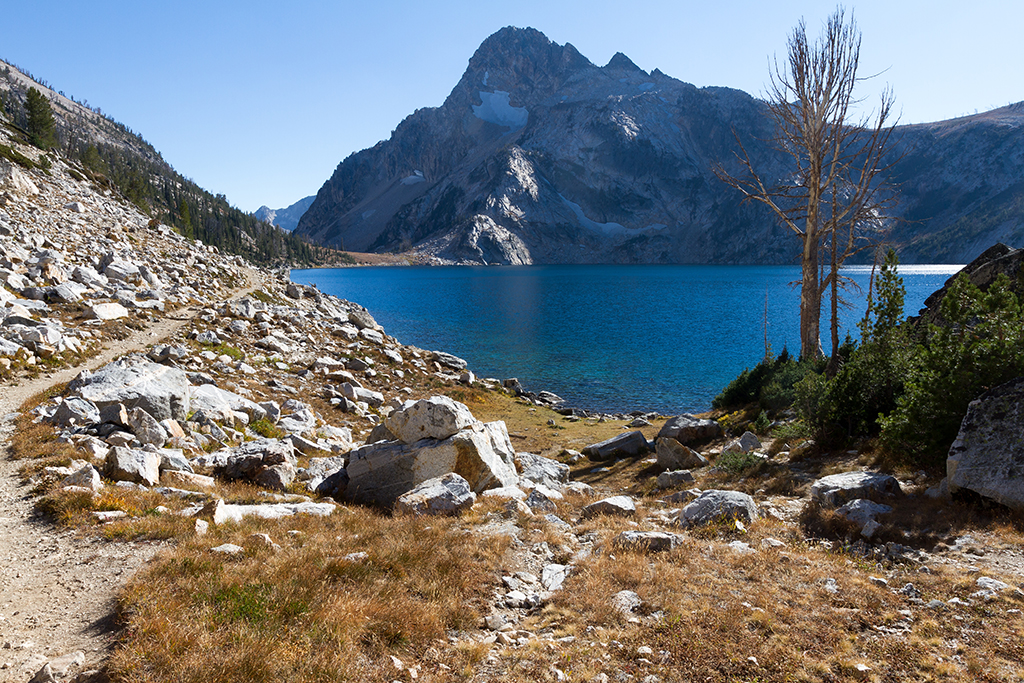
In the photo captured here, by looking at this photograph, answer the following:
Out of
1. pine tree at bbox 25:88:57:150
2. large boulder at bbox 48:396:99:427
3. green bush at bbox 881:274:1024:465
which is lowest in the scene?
large boulder at bbox 48:396:99:427

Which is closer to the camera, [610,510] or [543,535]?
[543,535]

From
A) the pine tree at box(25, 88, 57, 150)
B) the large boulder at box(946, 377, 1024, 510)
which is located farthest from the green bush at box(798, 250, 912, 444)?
the pine tree at box(25, 88, 57, 150)

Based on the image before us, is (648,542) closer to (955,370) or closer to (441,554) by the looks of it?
(441,554)

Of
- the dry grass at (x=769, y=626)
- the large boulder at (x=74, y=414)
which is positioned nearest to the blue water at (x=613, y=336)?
the dry grass at (x=769, y=626)

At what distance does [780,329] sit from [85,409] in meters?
62.5

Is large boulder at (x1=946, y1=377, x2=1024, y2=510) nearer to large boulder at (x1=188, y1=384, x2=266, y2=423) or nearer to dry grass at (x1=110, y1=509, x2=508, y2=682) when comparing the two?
dry grass at (x1=110, y1=509, x2=508, y2=682)

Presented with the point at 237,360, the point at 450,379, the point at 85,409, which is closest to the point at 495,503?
the point at 85,409

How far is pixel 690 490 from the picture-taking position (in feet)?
37.9

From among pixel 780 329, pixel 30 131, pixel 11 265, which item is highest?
pixel 30 131

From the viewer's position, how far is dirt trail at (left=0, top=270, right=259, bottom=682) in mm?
5145

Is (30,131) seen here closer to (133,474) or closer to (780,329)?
(133,474)

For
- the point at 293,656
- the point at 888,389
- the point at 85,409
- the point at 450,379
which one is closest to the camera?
the point at 293,656

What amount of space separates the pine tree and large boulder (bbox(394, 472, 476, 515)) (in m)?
81.2

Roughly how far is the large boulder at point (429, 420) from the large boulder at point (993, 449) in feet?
30.4
